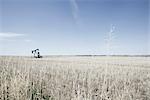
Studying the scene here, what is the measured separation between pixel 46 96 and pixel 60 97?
0.46m

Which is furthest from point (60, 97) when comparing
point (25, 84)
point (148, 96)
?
point (148, 96)

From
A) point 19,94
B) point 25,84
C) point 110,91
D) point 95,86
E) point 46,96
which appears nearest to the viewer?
point 19,94

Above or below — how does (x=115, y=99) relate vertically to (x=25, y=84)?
below

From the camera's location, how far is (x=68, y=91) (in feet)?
18.1

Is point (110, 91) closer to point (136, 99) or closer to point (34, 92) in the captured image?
point (136, 99)

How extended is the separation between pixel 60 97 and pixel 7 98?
1178mm

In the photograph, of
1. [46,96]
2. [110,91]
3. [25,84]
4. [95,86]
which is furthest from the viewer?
[95,86]

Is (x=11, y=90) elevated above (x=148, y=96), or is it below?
above

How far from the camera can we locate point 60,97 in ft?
16.4

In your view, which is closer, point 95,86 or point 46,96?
point 46,96

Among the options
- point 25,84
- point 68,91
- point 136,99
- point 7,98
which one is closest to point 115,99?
point 136,99

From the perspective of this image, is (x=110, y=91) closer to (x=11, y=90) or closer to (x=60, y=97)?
(x=60, y=97)

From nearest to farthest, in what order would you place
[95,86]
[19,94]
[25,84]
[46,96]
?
[19,94]
[25,84]
[46,96]
[95,86]

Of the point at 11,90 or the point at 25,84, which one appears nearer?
the point at 11,90
